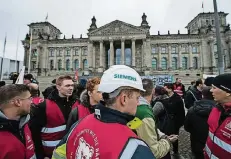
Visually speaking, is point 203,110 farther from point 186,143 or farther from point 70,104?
point 186,143

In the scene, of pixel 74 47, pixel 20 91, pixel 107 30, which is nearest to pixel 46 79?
pixel 74 47

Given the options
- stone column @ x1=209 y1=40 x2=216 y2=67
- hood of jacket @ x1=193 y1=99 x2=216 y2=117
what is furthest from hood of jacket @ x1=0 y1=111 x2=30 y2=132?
stone column @ x1=209 y1=40 x2=216 y2=67

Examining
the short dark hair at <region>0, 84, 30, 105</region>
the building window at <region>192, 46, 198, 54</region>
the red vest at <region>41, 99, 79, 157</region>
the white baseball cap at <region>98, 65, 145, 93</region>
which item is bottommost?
the red vest at <region>41, 99, 79, 157</region>

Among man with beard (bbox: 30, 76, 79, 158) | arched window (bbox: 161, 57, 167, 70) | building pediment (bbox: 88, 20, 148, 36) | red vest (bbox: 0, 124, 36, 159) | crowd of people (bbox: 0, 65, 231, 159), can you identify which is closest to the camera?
crowd of people (bbox: 0, 65, 231, 159)

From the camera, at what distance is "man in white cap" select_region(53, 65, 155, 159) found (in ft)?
4.62

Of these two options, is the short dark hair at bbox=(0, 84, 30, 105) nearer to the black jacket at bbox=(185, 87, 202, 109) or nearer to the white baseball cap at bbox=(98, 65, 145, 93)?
the white baseball cap at bbox=(98, 65, 145, 93)

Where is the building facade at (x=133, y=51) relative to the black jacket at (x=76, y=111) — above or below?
above

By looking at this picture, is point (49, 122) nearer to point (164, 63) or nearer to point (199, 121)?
point (199, 121)

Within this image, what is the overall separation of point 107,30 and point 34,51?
2267cm

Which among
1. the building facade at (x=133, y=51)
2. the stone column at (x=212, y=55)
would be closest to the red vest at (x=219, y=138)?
the building facade at (x=133, y=51)

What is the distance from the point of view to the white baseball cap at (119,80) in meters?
1.74

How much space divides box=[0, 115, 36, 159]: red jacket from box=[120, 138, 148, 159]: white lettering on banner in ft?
5.05

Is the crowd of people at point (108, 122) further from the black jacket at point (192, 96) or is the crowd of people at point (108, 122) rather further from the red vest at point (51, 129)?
the black jacket at point (192, 96)

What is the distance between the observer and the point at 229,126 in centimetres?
274
